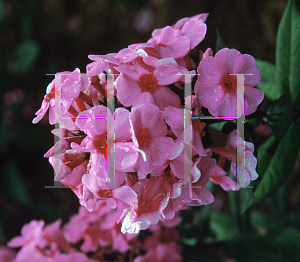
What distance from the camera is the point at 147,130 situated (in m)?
0.37

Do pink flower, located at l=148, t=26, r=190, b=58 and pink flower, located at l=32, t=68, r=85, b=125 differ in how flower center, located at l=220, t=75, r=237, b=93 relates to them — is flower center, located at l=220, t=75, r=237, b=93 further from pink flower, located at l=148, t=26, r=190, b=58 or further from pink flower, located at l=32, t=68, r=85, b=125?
pink flower, located at l=32, t=68, r=85, b=125

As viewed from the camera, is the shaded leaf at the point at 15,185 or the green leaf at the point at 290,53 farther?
the shaded leaf at the point at 15,185


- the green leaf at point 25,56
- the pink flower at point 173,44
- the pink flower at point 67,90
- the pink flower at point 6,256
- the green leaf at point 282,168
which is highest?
the pink flower at point 173,44

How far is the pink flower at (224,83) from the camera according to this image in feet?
Answer: 1.22

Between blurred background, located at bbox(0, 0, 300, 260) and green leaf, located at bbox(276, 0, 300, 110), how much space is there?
0.68 metres

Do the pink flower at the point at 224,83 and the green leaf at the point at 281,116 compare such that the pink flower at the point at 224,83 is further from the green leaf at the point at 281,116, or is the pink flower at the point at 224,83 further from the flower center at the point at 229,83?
the green leaf at the point at 281,116

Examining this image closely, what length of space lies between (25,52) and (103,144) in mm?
1076

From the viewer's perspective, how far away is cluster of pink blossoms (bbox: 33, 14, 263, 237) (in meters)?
0.36

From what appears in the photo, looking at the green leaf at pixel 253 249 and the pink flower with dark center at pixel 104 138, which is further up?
the pink flower with dark center at pixel 104 138

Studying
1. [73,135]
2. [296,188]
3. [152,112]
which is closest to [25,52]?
[73,135]

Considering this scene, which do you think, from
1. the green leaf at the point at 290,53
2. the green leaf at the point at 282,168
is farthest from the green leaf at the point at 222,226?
the green leaf at the point at 290,53

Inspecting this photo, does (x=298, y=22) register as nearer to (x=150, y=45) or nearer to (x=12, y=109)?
(x=150, y=45)

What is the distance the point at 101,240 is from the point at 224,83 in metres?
0.50

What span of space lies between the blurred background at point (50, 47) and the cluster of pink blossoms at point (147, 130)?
0.94 meters
